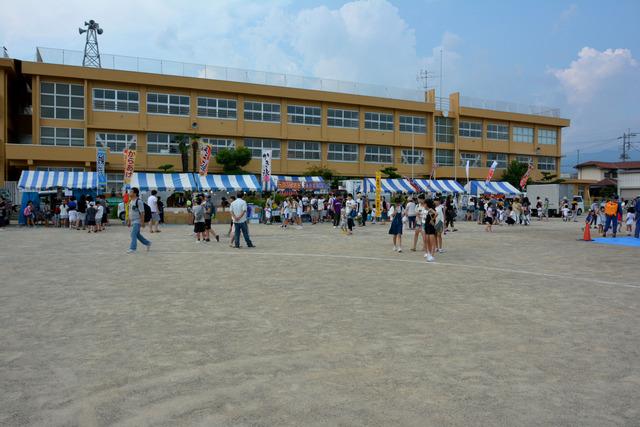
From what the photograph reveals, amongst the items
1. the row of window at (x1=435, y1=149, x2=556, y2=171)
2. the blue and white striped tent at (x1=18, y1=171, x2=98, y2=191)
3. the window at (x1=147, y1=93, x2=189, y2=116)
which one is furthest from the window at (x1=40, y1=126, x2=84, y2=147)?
the row of window at (x1=435, y1=149, x2=556, y2=171)

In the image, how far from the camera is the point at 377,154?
54.7 metres

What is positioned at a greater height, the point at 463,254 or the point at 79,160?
the point at 79,160

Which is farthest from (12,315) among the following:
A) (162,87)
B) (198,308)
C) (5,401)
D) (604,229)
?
(162,87)

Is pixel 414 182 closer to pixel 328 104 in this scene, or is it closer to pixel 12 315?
pixel 328 104

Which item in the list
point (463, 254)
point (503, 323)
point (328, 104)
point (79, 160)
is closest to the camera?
point (503, 323)

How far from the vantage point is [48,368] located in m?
4.86

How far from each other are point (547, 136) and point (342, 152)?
1192 inches

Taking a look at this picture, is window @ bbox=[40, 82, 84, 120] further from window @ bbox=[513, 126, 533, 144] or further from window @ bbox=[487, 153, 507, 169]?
window @ bbox=[513, 126, 533, 144]

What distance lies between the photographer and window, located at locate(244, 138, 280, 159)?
159 feet

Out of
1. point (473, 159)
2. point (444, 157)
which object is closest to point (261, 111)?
point (444, 157)

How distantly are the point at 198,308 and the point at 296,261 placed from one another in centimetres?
560

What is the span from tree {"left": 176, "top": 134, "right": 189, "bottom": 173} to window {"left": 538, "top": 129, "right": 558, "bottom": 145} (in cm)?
4448

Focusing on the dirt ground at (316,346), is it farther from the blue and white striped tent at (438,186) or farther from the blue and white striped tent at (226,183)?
the blue and white striped tent at (438,186)

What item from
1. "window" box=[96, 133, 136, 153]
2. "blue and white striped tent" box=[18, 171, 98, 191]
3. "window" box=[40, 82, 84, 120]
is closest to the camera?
"blue and white striped tent" box=[18, 171, 98, 191]
